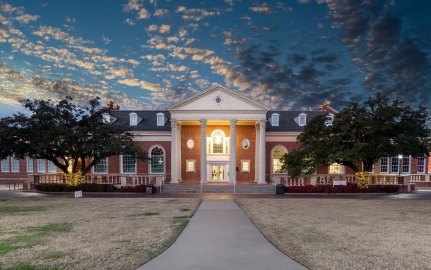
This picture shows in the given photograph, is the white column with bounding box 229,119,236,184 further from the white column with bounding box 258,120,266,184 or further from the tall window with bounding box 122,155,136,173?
the tall window with bounding box 122,155,136,173

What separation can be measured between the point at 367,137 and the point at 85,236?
2627cm

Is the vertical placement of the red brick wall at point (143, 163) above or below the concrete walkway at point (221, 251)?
above

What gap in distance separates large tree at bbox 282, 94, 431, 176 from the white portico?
23.3 ft

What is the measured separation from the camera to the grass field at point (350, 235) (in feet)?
27.6

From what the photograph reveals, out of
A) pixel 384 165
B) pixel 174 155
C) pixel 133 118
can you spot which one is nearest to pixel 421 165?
pixel 384 165

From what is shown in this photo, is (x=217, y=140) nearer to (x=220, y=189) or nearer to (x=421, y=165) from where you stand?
(x=220, y=189)

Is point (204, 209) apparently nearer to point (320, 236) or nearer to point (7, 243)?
point (320, 236)

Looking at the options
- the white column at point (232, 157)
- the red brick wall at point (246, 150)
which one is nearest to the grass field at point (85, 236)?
the white column at point (232, 157)

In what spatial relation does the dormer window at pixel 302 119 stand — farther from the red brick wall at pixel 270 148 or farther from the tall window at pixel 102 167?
the tall window at pixel 102 167

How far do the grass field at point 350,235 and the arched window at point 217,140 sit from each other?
2044 centimetres

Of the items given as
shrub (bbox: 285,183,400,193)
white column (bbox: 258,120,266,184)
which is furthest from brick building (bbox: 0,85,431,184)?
shrub (bbox: 285,183,400,193)

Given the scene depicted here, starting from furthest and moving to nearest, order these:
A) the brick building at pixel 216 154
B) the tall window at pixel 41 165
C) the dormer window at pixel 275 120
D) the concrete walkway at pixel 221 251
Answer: the tall window at pixel 41 165 → the dormer window at pixel 275 120 → the brick building at pixel 216 154 → the concrete walkway at pixel 221 251

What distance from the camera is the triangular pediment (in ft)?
112

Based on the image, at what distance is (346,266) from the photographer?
789cm
